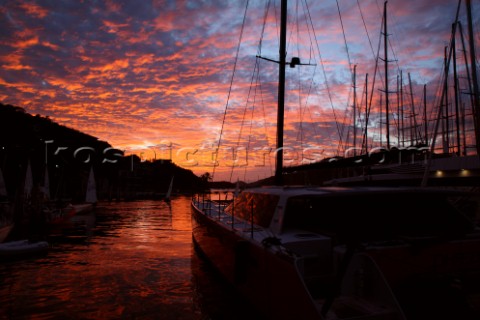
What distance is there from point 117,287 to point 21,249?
6.27m

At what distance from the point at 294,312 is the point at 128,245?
1288 cm

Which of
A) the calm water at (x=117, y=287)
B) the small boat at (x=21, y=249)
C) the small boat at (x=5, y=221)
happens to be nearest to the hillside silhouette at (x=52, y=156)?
the small boat at (x=5, y=221)

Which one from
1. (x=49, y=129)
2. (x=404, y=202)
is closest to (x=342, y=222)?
(x=404, y=202)

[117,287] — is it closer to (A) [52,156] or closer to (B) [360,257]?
(B) [360,257]

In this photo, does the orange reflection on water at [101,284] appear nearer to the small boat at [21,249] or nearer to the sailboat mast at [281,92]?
the small boat at [21,249]

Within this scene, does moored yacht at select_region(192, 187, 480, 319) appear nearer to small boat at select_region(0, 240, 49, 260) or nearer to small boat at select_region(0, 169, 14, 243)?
small boat at select_region(0, 240, 49, 260)

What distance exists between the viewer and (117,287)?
906 cm

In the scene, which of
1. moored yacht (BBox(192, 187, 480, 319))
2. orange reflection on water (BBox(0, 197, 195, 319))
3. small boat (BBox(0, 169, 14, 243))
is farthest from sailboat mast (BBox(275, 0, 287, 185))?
small boat (BBox(0, 169, 14, 243))

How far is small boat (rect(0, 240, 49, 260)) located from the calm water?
46 centimetres

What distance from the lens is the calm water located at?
290 inches

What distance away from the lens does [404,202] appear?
6.40m

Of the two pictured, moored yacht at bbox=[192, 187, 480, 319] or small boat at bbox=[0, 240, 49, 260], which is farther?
small boat at bbox=[0, 240, 49, 260]

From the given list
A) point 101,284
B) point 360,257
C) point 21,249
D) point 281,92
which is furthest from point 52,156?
point 360,257

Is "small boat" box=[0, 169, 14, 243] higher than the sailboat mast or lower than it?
lower
